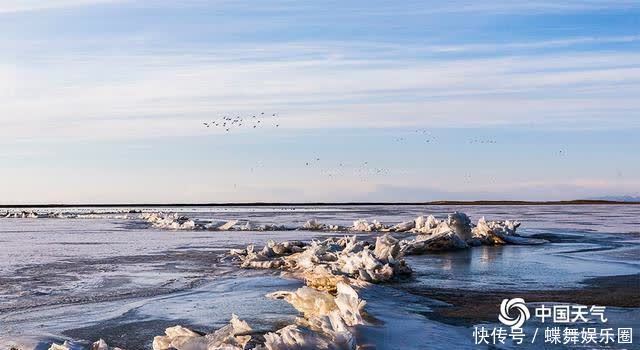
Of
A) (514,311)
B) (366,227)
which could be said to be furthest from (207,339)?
(366,227)

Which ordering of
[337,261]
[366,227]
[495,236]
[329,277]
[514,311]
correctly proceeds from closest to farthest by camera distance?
[514,311] → [329,277] → [337,261] → [495,236] → [366,227]

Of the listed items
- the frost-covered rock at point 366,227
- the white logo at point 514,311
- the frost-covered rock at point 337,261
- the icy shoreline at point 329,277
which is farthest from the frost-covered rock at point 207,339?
the frost-covered rock at point 366,227

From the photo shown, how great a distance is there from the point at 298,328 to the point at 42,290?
674 centimetres

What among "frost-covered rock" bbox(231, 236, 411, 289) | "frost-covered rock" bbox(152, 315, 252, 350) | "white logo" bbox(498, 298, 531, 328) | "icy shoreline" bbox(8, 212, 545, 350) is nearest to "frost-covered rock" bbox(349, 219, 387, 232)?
"icy shoreline" bbox(8, 212, 545, 350)

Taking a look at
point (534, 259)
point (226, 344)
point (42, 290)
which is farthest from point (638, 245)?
point (226, 344)

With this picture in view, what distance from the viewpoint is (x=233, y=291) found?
10.5 metres

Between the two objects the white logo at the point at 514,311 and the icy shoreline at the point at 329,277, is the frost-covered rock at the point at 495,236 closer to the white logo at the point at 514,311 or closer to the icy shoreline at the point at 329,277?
the icy shoreline at the point at 329,277

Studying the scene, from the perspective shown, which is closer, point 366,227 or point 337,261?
point 337,261

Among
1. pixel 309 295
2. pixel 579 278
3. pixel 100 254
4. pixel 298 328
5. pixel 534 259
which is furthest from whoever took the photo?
pixel 100 254

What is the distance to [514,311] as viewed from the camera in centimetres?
821

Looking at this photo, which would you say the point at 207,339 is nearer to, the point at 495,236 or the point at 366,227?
the point at 495,236

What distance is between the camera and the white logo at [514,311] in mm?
7525

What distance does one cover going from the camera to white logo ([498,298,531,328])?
7.52 m

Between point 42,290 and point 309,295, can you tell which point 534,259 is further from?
point 42,290
